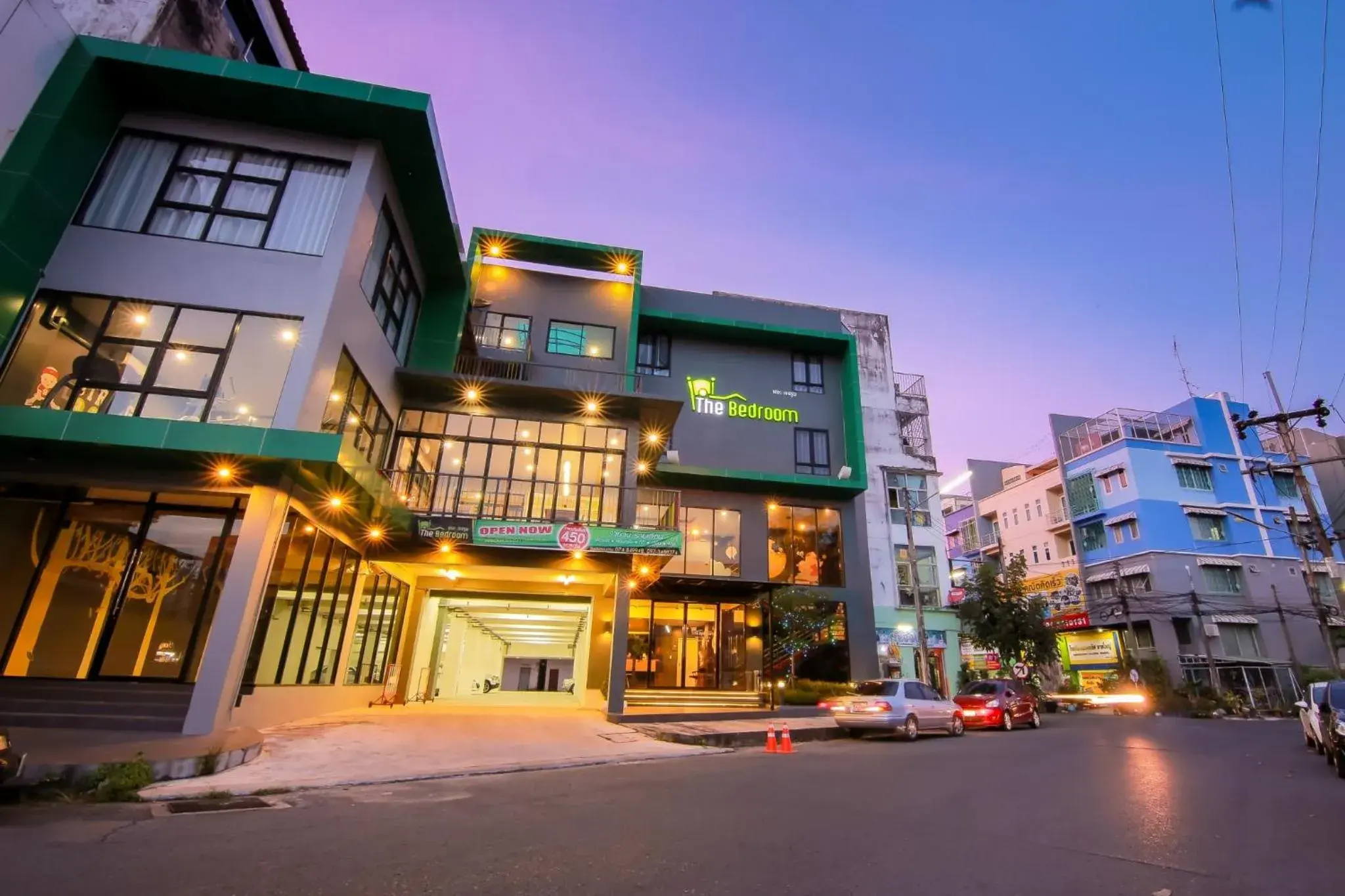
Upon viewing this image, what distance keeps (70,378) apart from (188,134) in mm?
5864

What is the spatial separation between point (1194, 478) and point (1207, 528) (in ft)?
10.0

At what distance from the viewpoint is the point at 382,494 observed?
46.4 ft

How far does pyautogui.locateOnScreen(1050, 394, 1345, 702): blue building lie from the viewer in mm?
34656

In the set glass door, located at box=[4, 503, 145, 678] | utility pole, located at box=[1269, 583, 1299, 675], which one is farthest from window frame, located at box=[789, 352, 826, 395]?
Result: utility pole, located at box=[1269, 583, 1299, 675]

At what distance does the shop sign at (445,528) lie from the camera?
1625 cm

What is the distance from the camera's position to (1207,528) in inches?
1475

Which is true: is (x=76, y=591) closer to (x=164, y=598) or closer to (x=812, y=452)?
(x=164, y=598)

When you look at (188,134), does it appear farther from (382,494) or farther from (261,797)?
(261,797)

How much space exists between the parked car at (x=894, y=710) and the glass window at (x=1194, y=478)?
1254 inches

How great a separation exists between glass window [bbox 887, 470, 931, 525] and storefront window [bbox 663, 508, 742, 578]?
1547cm

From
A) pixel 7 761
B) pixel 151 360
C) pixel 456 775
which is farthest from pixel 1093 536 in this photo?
pixel 7 761

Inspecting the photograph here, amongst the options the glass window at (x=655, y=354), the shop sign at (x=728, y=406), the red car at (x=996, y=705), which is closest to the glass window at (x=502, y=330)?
the glass window at (x=655, y=354)

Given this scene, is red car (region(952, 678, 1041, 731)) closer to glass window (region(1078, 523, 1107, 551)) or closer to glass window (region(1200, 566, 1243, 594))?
glass window (region(1200, 566, 1243, 594))

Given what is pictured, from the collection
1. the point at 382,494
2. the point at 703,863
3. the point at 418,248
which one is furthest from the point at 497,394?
the point at 703,863
